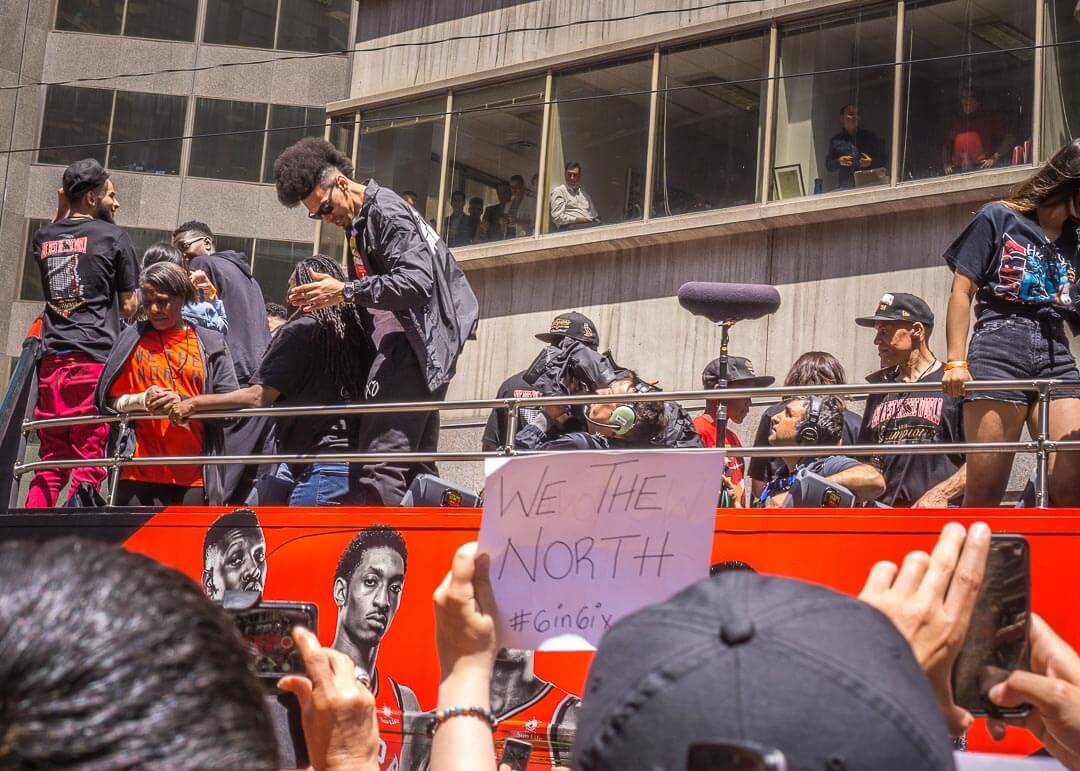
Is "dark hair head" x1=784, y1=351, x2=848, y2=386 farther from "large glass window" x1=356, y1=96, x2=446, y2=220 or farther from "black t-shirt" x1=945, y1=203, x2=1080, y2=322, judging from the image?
"large glass window" x1=356, y1=96, x2=446, y2=220

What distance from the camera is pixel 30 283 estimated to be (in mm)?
29797

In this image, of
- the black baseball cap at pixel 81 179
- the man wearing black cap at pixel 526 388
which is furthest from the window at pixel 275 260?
the man wearing black cap at pixel 526 388

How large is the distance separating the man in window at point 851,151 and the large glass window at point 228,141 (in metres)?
19.4

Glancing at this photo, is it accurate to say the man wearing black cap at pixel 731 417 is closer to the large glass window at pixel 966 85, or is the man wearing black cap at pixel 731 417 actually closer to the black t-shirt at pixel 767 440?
the black t-shirt at pixel 767 440

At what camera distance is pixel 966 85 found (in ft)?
40.6

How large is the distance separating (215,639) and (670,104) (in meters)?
13.9

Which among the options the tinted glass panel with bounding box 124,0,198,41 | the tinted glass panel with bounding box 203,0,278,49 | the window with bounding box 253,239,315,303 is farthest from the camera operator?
the tinted glass panel with bounding box 124,0,198,41

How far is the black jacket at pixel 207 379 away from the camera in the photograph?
674 centimetres

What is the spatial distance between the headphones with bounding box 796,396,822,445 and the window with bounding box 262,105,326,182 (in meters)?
25.2

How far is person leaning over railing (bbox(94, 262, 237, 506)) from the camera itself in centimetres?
670

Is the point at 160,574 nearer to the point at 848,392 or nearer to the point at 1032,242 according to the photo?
the point at 848,392

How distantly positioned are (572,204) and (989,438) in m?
10.4

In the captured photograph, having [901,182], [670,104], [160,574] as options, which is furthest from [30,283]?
[160,574]

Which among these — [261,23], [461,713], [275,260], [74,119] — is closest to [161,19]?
[261,23]
